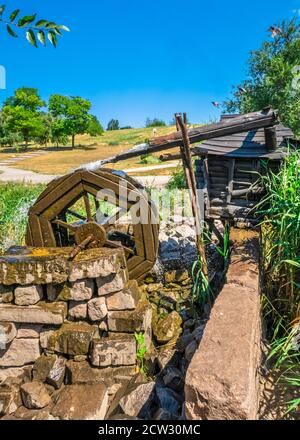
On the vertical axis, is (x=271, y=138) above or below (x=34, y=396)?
above

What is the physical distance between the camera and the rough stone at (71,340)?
120 inches

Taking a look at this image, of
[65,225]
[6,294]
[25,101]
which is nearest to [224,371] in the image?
[6,294]

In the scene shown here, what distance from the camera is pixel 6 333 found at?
301 centimetres

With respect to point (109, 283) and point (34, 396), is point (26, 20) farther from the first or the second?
point (34, 396)

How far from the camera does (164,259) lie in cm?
438

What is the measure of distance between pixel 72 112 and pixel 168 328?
34997 mm

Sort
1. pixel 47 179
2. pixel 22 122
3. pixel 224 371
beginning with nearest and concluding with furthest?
pixel 224 371, pixel 47 179, pixel 22 122

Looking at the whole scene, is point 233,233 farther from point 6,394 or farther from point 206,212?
point 6,394

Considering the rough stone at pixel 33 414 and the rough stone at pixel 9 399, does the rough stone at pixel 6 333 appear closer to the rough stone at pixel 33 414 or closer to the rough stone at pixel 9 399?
the rough stone at pixel 9 399

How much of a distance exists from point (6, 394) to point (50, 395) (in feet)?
1.28

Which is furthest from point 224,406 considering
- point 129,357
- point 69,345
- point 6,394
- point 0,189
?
point 0,189

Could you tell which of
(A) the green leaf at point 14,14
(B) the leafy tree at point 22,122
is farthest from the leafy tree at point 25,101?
(A) the green leaf at point 14,14

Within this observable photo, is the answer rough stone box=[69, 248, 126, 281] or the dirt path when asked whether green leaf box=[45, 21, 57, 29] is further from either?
the dirt path

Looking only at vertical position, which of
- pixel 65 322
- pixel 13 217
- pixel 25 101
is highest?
pixel 25 101
